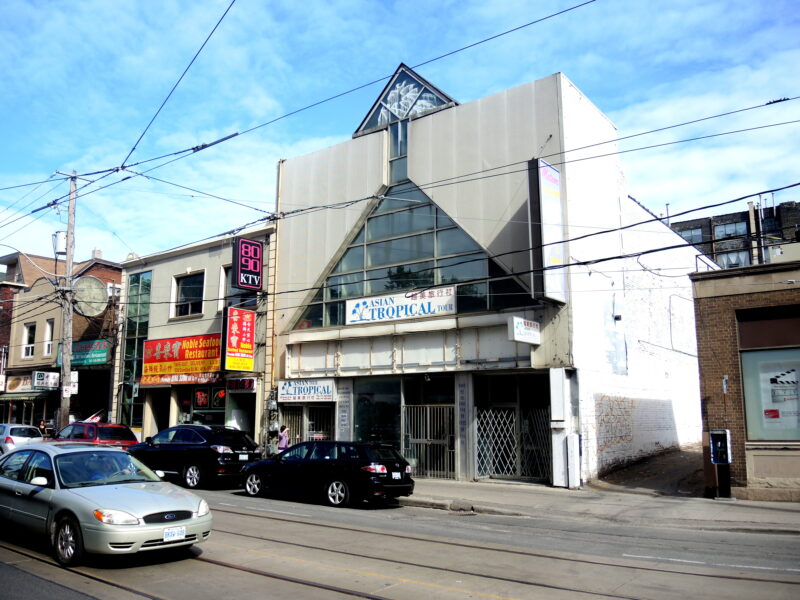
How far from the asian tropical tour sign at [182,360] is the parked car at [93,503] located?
17.2m

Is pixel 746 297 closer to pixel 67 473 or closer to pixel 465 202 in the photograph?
pixel 465 202

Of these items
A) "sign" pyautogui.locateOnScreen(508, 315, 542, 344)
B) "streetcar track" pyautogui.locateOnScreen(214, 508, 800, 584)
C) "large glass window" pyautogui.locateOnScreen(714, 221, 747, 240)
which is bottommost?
"streetcar track" pyautogui.locateOnScreen(214, 508, 800, 584)

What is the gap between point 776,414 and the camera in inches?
607

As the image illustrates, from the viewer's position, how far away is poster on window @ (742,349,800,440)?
50.1 feet

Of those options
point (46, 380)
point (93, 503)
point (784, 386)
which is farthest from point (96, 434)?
point (784, 386)

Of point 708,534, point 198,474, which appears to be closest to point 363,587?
point 708,534

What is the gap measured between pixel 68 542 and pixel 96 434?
14587 mm

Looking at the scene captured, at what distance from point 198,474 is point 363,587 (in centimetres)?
1176

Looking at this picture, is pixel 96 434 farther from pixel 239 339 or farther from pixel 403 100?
pixel 403 100

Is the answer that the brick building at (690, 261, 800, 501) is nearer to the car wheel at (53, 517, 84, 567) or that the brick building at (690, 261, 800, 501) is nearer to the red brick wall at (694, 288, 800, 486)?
the red brick wall at (694, 288, 800, 486)

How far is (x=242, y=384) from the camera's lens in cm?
2575

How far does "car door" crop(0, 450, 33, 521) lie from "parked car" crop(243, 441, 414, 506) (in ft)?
22.4

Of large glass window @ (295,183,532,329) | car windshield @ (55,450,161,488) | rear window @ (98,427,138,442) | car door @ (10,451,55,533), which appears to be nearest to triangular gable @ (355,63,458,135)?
large glass window @ (295,183,532,329)

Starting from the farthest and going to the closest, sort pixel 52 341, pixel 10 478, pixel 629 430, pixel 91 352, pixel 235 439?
pixel 52 341 < pixel 91 352 < pixel 629 430 < pixel 235 439 < pixel 10 478
